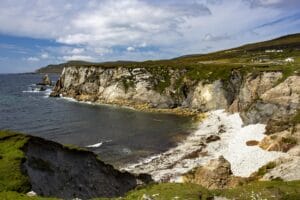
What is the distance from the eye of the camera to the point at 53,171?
29.8 m

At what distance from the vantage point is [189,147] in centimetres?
5978

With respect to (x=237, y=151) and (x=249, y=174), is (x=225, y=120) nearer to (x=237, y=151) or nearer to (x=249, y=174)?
(x=237, y=151)

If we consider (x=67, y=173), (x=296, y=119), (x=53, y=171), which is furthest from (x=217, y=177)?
(x=296, y=119)

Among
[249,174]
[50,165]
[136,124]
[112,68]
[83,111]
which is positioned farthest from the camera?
[112,68]

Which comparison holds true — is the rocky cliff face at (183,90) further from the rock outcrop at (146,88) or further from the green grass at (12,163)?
the green grass at (12,163)

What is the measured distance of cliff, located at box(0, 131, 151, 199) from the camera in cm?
2545

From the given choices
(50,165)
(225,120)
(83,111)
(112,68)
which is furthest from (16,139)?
(112,68)

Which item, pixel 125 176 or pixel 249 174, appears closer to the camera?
pixel 125 176

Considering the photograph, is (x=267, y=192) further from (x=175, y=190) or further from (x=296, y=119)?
(x=296, y=119)

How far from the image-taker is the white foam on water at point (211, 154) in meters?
47.5

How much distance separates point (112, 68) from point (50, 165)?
94942 mm

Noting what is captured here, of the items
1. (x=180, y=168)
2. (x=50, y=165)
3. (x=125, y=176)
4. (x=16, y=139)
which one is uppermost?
(x=16, y=139)

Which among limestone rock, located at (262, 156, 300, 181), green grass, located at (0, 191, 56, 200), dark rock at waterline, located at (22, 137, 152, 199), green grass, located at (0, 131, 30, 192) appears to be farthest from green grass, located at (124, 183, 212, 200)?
limestone rock, located at (262, 156, 300, 181)

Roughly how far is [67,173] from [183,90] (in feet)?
251
